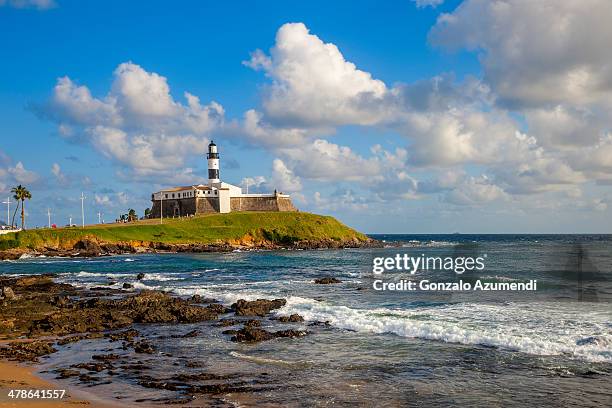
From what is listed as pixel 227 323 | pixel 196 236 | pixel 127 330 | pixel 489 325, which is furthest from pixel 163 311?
pixel 196 236

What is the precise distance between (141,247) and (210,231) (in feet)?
57.9

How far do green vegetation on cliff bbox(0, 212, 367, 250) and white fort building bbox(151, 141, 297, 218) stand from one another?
699 centimetres

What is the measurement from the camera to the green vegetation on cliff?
311 ft

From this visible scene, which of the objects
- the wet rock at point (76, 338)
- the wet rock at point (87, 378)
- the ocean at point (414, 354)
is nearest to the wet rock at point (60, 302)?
the ocean at point (414, 354)

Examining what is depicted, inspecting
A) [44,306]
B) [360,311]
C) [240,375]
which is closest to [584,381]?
[240,375]

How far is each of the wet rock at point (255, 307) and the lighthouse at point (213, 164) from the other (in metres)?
114

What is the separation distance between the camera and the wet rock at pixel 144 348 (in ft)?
62.8

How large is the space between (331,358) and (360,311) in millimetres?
10036

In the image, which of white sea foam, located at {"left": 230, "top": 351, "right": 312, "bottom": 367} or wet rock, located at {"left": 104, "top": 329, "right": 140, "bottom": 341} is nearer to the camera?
white sea foam, located at {"left": 230, "top": 351, "right": 312, "bottom": 367}

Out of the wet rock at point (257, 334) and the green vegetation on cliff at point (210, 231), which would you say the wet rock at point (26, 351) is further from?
the green vegetation on cliff at point (210, 231)

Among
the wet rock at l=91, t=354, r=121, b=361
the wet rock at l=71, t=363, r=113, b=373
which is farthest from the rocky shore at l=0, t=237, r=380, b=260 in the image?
the wet rock at l=71, t=363, r=113, b=373

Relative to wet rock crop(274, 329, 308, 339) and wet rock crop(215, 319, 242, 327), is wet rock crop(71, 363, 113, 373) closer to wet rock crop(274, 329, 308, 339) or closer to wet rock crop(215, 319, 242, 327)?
wet rock crop(274, 329, 308, 339)

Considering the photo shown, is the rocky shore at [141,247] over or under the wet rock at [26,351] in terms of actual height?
over

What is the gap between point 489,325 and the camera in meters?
22.9
